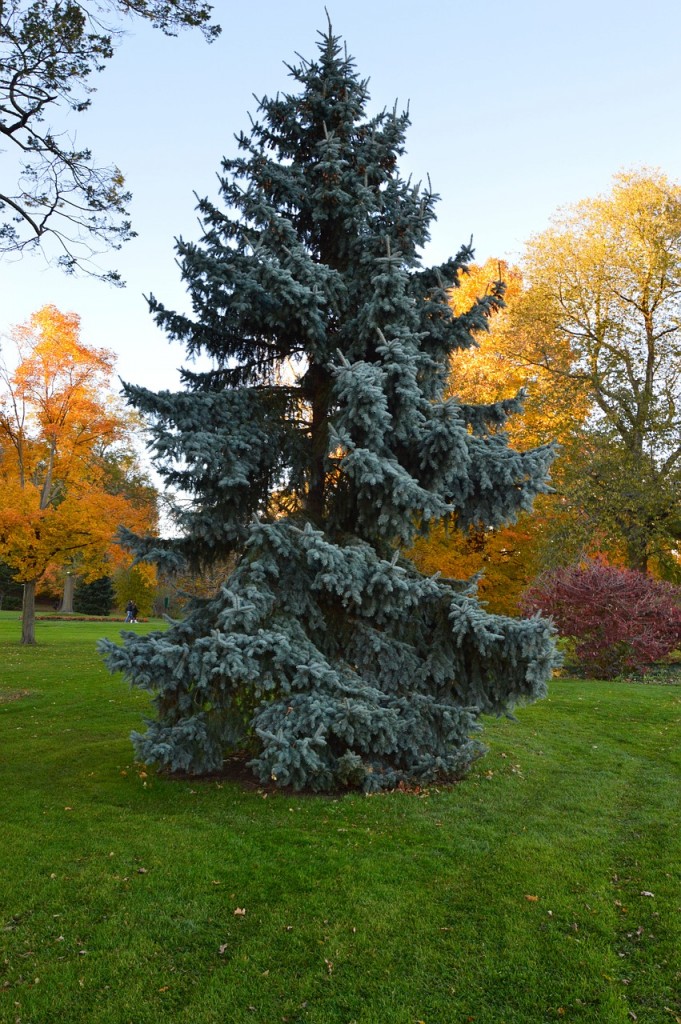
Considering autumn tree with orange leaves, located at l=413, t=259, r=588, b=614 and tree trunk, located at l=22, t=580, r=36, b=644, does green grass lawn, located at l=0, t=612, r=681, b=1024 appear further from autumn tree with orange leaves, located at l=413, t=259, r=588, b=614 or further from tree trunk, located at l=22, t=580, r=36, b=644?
tree trunk, located at l=22, t=580, r=36, b=644

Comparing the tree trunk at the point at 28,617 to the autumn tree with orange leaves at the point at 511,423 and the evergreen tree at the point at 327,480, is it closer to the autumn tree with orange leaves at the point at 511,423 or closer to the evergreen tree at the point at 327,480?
the autumn tree with orange leaves at the point at 511,423

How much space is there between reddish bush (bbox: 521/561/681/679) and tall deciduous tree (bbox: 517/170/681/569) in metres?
3.71

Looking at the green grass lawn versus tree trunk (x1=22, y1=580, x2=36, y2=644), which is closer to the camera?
the green grass lawn

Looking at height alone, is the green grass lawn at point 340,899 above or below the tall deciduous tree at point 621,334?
below

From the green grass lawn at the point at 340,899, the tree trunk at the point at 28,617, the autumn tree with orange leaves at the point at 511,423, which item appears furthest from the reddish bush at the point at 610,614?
the tree trunk at the point at 28,617

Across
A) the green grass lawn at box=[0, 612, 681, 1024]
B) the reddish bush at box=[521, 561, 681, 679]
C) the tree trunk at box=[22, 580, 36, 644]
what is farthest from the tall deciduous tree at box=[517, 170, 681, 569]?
the tree trunk at box=[22, 580, 36, 644]

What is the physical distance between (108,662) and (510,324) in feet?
59.8

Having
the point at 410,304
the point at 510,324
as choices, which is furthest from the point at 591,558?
the point at 410,304

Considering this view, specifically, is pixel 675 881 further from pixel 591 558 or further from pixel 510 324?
pixel 510 324

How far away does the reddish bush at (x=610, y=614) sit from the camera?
593 inches

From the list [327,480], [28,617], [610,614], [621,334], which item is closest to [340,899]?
[327,480]

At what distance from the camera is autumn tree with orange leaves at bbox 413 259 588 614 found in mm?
17531

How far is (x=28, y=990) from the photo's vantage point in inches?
147

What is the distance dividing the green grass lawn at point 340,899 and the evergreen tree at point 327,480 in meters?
0.64
